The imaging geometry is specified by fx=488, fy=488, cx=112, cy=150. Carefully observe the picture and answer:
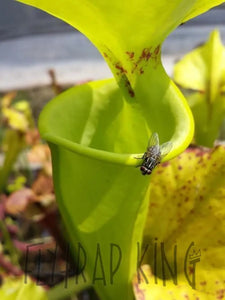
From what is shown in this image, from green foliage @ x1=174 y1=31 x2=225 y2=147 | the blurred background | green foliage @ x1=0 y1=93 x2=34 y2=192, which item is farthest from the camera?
the blurred background

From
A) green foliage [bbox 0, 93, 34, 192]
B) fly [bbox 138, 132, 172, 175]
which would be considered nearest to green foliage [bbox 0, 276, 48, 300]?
fly [bbox 138, 132, 172, 175]

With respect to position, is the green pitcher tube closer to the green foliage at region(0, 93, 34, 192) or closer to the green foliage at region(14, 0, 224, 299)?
the green foliage at region(14, 0, 224, 299)

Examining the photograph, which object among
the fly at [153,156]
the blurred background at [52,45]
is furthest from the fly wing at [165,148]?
the blurred background at [52,45]

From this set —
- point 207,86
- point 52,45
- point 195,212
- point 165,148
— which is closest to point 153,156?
point 165,148

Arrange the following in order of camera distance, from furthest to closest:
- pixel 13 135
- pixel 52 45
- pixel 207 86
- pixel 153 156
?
pixel 52 45, pixel 13 135, pixel 207 86, pixel 153 156

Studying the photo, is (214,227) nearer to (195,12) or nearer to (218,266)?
(218,266)

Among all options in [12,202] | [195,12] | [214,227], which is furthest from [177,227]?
[12,202]

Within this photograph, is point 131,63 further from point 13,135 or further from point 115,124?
point 13,135

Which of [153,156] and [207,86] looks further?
[207,86]

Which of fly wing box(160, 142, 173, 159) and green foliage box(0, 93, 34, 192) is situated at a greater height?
green foliage box(0, 93, 34, 192)

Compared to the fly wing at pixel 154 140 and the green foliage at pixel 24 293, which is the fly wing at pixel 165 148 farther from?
the green foliage at pixel 24 293
